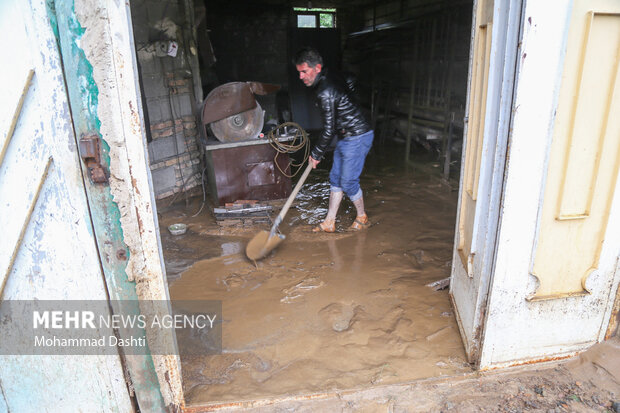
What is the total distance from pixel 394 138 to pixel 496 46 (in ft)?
23.4

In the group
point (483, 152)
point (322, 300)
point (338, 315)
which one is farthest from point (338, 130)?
point (483, 152)

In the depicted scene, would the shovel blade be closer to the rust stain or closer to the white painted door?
the white painted door

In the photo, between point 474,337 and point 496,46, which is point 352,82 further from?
point 474,337

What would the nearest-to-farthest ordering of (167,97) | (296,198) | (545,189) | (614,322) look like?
(545,189) → (614,322) → (167,97) → (296,198)

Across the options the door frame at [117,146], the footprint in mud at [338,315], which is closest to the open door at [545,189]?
the footprint in mud at [338,315]

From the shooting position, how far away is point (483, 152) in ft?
7.39

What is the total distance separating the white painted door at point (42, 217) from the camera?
148 centimetres

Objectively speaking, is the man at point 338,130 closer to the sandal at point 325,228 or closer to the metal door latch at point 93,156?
the sandal at point 325,228

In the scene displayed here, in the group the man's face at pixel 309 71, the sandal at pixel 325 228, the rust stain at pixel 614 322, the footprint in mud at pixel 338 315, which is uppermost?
the man's face at pixel 309 71

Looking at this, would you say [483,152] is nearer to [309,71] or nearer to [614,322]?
[614,322]

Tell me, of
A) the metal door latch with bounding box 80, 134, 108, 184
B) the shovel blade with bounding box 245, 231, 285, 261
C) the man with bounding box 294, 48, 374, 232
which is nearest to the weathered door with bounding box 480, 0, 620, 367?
the metal door latch with bounding box 80, 134, 108, 184

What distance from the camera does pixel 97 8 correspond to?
145cm

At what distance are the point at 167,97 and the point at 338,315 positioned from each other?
4.02 metres

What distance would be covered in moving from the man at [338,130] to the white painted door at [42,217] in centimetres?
290
